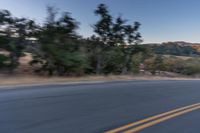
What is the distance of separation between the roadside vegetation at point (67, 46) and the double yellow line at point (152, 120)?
11126 mm

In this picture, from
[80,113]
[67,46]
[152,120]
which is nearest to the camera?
[152,120]

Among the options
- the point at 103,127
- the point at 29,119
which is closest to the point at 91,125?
the point at 103,127

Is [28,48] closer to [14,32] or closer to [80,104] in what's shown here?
[14,32]

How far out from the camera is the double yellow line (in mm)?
6221

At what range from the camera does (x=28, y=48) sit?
18.8 meters

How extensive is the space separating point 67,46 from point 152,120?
517 inches

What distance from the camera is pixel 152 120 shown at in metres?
7.27

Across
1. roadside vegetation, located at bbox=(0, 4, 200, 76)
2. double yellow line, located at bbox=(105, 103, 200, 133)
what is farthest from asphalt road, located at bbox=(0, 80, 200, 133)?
roadside vegetation, located at bbox=(0, 4, 200, 76)

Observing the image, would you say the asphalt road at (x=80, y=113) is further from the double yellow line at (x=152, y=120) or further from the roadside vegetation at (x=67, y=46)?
the roadside vegetation at (x=67, y=46)

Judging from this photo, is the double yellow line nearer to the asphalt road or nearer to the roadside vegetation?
the asphalt road

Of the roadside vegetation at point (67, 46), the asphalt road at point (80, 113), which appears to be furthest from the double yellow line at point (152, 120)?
the roadside vegetation at point (67, 46)

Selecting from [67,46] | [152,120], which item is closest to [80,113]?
[152,120]

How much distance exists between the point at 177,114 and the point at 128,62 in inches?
717

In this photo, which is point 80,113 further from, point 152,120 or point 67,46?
point 67,46
